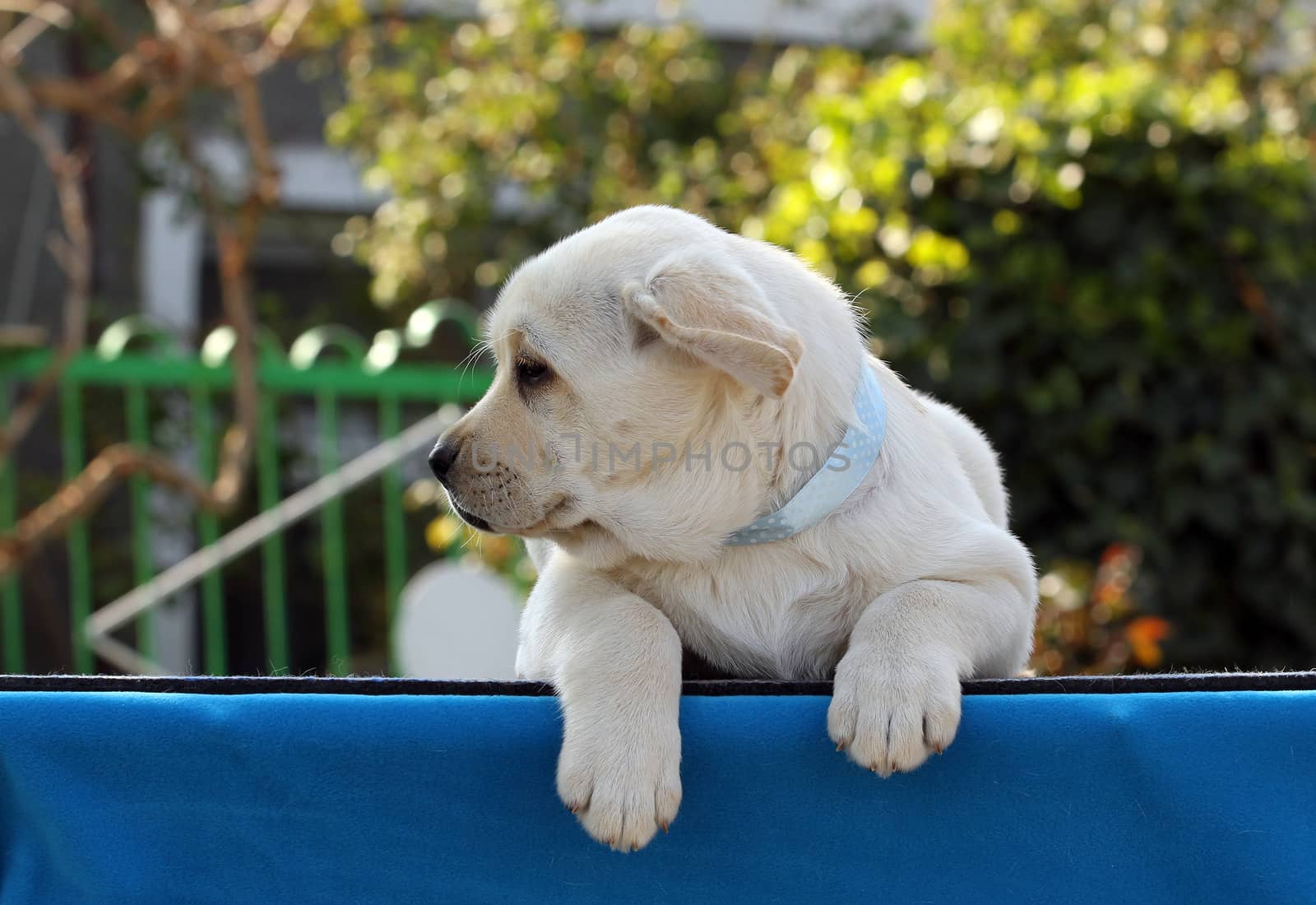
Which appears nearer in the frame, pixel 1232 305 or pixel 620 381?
pixel 620 381

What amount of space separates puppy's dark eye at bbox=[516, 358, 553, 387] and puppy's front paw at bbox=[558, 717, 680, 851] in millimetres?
726

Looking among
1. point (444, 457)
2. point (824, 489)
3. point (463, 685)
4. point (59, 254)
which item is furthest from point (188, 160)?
point (463, 685)

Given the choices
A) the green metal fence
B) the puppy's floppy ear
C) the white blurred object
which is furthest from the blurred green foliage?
the puppy's floppy ear

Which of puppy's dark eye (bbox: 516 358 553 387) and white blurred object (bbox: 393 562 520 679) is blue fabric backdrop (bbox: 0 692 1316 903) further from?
white blurred object (bbox: 393 562 520 679)

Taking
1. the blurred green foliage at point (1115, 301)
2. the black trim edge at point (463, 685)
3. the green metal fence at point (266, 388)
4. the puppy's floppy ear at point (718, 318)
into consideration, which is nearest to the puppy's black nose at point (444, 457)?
the puppy's floppy ear at point (718, 318)

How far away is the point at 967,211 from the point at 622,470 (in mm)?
2831

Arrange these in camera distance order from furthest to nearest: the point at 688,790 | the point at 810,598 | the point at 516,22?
the point at 516,22, the point at 810,598, the point at 688,790

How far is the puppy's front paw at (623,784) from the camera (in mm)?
1338

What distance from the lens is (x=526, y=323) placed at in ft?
6.68

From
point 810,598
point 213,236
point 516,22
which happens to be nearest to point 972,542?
point 810,598

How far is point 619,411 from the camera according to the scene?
193 centimetres

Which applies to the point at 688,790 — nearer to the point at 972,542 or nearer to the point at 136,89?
the point at 972,542

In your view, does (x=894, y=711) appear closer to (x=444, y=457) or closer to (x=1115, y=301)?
(x=444, y=457)

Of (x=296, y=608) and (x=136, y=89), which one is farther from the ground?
(x=136, y=89)
